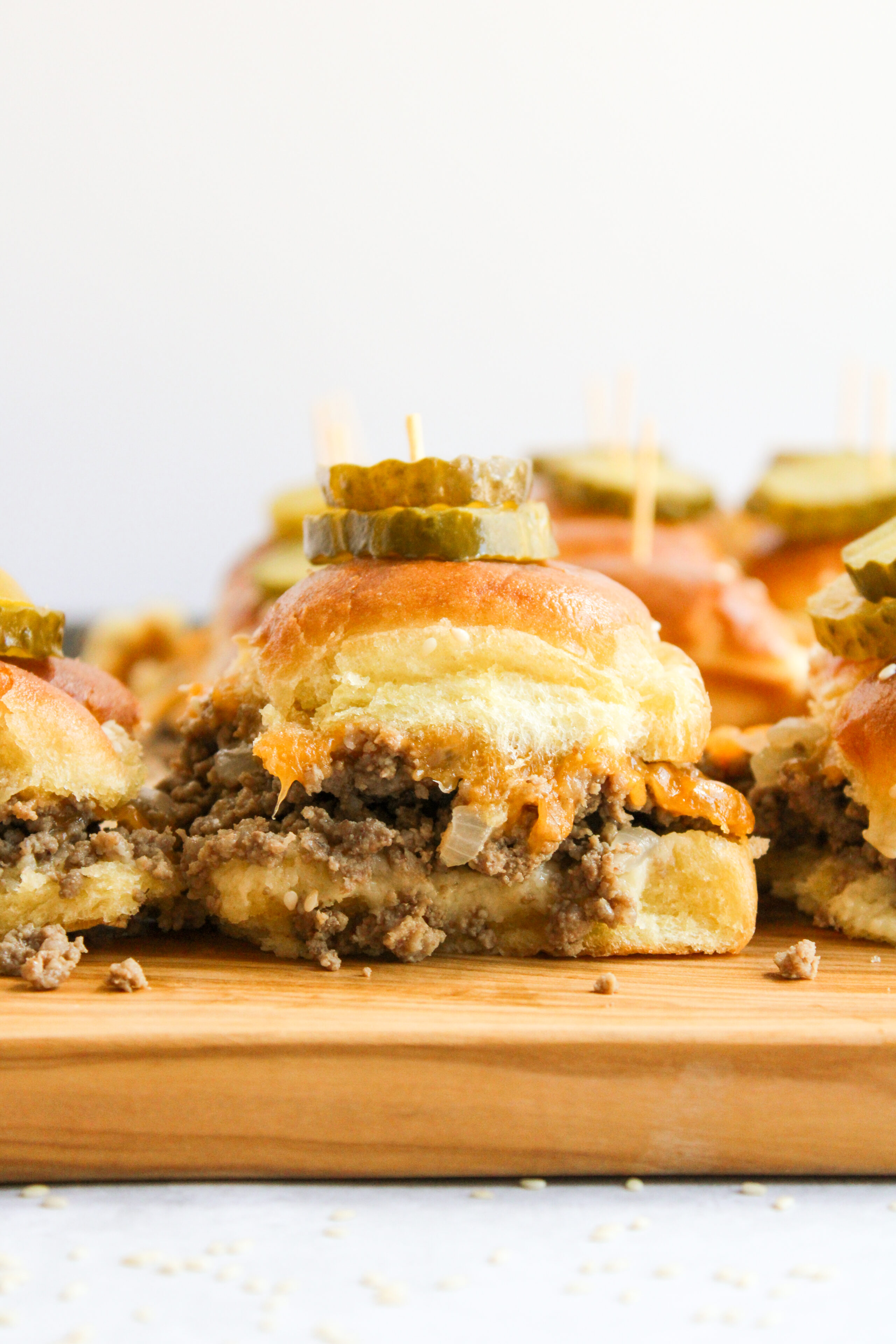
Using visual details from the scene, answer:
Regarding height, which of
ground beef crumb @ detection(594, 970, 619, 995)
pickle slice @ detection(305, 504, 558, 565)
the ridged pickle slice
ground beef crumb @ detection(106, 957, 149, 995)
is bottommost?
ground beef crumb @ detection(594, 970, 619, 995)

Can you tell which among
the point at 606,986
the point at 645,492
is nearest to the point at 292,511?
the point at 645,492

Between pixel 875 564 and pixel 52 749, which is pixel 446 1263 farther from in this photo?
pixel 875 564

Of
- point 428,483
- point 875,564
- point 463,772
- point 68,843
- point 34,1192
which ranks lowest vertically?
→ point 34,1192

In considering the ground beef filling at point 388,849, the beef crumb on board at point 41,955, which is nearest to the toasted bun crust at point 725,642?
the ground beef filling at point 388,849

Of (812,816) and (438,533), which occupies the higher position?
(438,533)

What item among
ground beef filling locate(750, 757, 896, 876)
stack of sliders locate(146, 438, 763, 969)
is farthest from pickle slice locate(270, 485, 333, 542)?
ground beef filling locate(750, 757, 896, 876)

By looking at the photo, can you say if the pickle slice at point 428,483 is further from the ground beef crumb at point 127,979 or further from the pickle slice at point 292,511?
the pickle slice at point 292,511

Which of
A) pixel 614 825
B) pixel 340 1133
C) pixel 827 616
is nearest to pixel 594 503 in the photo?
pixel 827 616

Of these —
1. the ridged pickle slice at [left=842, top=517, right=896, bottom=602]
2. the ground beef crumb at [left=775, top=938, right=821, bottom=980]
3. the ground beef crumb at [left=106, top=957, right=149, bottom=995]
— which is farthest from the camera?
the ridged pickle slice at [left=842, top=517, right=896, bottom=602]

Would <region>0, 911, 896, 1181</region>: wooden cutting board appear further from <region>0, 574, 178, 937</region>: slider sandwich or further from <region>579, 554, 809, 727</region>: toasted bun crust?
<region>579, 554, 809, 727</region>: toasted bun crust
